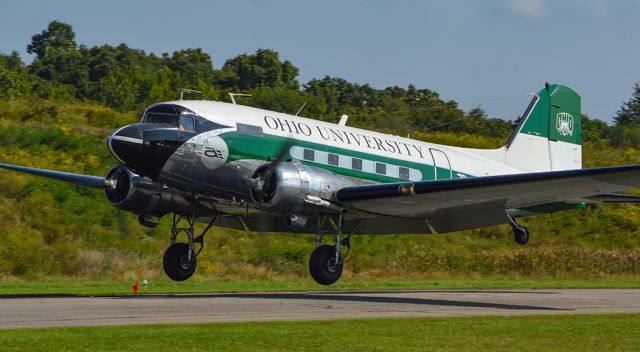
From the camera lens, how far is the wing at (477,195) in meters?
18.9

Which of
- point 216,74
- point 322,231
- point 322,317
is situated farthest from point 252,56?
point 322,317

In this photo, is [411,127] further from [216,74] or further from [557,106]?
[557,106]

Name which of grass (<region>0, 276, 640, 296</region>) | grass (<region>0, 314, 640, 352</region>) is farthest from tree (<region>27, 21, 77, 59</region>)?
grass (<region>0, 314, 640, 352</region>)

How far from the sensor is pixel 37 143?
42.2m

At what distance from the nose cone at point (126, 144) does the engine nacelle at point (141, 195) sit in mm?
2081

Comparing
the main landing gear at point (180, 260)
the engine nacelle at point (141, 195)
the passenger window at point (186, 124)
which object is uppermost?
the passenger window at point (186, 124)

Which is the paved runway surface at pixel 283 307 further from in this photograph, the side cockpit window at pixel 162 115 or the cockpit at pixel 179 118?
the side cockpit window at pixel 162 115

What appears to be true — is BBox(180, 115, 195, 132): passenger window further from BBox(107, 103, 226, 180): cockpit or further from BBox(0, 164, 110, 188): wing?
BBox(0, 164, 110, 188): wing

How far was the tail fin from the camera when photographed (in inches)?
1089

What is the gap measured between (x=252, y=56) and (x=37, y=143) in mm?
35737

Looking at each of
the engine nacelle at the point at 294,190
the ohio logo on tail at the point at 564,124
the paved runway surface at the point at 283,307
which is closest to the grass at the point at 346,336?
the paved runway surface at the point at 283,307

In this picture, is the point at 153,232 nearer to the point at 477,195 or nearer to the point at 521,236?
the point at 521,236

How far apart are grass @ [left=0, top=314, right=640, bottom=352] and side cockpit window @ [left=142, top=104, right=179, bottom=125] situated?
6968 millimetres

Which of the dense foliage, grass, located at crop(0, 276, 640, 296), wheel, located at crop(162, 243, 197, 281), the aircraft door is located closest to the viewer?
wheel, located at crop(162, 243, 197, 281)
